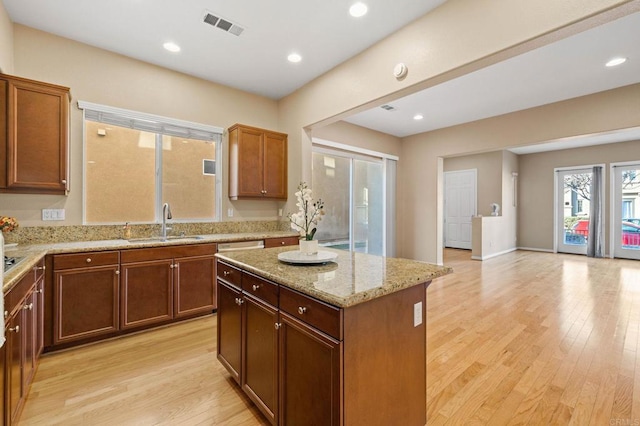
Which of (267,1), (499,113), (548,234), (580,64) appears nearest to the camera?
(267,1)

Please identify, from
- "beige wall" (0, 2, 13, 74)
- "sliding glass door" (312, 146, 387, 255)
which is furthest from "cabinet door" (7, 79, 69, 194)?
"sliding glass door" (312, 146, 387, 255)

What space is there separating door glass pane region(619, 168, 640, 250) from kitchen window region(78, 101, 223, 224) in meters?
9.27

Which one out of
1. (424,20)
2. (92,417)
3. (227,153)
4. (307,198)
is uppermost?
(424,20)

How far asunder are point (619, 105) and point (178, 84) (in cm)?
594

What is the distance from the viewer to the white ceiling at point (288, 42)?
8.41ft

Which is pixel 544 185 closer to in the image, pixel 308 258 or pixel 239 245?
pixel 239 245

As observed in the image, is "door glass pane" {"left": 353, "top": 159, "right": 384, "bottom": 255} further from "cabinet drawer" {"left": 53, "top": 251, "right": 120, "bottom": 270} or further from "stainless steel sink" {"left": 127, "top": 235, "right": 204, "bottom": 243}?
"cabinet drawer" {"left": 53, "top": 251, "right": 120, "bottom": 270}

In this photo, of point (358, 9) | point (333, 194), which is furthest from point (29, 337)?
point (333, 194)

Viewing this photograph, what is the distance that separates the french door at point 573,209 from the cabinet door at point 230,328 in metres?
9.27

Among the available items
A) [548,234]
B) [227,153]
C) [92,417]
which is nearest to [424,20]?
[227,153]

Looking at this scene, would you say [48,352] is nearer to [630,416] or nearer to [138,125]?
[138,125]

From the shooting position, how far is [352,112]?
3.46 meters

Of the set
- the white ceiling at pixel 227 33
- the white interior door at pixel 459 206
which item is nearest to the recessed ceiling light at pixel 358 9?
the white ceiling at pixel 227 33

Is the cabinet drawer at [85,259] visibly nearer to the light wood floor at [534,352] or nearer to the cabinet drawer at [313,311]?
the cabinet drawer at [313,311]
